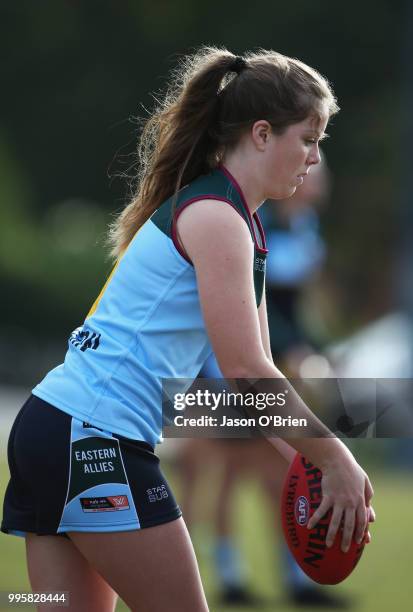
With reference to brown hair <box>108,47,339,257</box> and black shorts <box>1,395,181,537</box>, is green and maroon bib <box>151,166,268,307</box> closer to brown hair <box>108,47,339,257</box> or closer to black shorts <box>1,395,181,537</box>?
brown hair <box>108,47,339,257</box>

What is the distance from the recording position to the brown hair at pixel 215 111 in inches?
121

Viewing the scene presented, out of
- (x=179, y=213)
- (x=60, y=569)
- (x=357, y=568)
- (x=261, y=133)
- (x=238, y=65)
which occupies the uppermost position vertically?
(x=238, y=65)

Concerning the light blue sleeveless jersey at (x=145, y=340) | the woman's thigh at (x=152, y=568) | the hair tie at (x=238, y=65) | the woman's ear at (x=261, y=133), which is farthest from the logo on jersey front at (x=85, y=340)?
the hair tie at (x=238, y=65)

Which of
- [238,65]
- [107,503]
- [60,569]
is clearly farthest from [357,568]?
[238,65]

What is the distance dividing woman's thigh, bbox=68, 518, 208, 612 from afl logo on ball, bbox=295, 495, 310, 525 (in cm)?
41

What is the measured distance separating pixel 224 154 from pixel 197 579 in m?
1.13

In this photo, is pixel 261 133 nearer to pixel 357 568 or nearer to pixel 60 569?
pixel 60 569

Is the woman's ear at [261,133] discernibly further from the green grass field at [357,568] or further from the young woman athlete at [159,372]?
the green grass field at [357,568]

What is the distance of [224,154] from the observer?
3.15 metres

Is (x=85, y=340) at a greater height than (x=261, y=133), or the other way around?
(x=261, y=133)

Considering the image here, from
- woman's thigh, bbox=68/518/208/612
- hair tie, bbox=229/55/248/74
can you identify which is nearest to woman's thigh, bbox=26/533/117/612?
woman's thigh, bbox=68/518/208/612

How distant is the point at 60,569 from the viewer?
3.03 meters

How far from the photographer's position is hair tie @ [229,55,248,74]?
10.5 feet

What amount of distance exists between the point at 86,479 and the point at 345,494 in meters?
0.65
